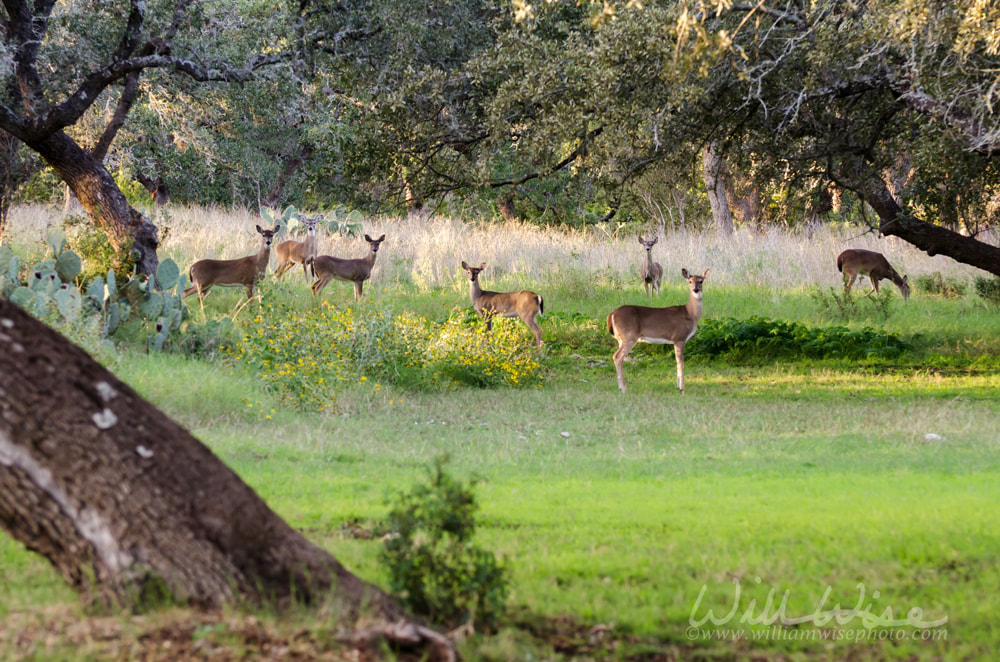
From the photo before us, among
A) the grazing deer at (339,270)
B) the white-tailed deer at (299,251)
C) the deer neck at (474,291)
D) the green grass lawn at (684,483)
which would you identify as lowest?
the green grass lawn at (684,483)

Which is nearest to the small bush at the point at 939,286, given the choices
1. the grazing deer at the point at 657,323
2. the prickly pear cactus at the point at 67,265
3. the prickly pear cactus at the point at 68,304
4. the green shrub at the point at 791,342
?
the green shrub at the point at 791,342

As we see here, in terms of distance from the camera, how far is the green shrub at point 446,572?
13.0 ft

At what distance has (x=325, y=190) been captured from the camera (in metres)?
17.9

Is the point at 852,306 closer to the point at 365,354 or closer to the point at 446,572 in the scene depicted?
the point at 365,354

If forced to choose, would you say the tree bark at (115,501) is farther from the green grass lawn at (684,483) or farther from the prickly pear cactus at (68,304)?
the prickly pear cactus at (68,304)

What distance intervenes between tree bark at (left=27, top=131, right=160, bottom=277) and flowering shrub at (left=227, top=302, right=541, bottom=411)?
2.50 metres

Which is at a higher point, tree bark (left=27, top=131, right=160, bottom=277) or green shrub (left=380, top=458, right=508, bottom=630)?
tree bark (left=27, top=131, right=160, bottom=277)

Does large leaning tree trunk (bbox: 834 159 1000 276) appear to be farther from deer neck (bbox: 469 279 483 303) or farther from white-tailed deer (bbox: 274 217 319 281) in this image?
white-tailed deer (bbox: 274 217 319 281)

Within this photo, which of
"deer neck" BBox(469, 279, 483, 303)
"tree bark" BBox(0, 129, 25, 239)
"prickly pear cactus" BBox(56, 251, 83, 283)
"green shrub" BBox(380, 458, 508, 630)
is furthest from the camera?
"tree bark" BBox(0, 129, 25, 239)

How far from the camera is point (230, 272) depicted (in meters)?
16.9

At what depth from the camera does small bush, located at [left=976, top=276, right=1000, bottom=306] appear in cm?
1748

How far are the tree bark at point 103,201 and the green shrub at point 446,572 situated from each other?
11.9 m

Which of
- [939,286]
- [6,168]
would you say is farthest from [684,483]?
[6,168]

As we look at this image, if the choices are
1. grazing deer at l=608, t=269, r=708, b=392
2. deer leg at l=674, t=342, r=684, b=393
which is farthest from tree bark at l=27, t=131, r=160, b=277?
deer leg at l=674, t=342, r=684, b=393
